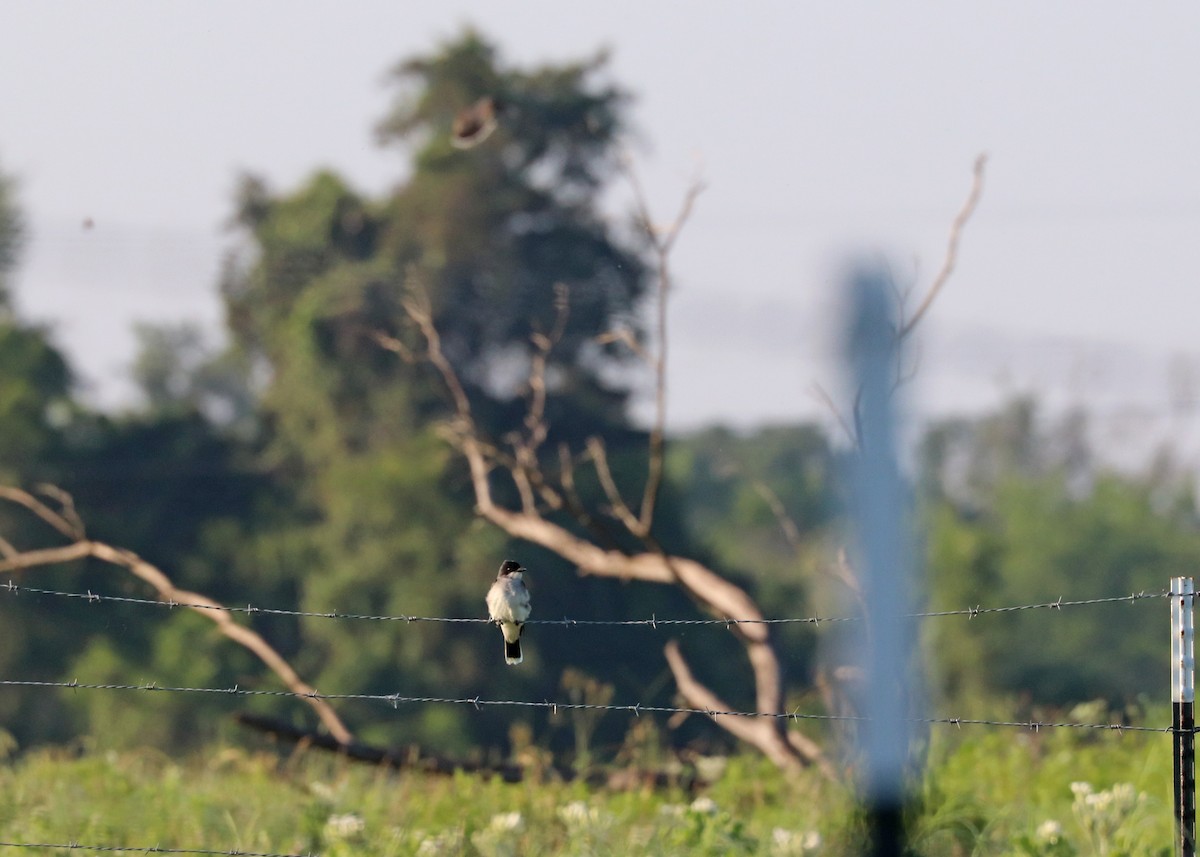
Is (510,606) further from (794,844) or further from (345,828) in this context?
(345,828)

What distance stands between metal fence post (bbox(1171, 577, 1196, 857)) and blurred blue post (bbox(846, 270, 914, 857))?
78cm

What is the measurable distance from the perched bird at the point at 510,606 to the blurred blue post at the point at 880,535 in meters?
1.35

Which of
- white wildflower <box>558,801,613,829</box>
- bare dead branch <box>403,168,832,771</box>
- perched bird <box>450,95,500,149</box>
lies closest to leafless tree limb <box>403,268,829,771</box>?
bare dead branch <box>403,168,832,771</box>

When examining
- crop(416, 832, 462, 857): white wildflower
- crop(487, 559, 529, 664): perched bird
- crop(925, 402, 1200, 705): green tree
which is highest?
crop(925, 402, 1200, 705): green tree

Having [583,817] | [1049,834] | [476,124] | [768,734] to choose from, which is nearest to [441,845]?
[583,817]

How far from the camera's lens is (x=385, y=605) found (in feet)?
104

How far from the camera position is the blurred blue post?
6070 millimetres

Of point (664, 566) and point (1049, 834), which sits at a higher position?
point (664, 566)

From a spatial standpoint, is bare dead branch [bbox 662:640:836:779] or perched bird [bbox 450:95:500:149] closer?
bare dead branch [bbox 662:640:836:779]

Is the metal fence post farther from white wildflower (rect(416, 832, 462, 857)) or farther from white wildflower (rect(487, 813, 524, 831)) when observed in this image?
white wildflower (rect(416, 832, 462, 857))

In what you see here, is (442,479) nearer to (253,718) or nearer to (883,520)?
(253,718)

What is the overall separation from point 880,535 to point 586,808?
455cm

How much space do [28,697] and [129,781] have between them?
21.5 metres

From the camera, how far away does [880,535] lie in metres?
6.08
